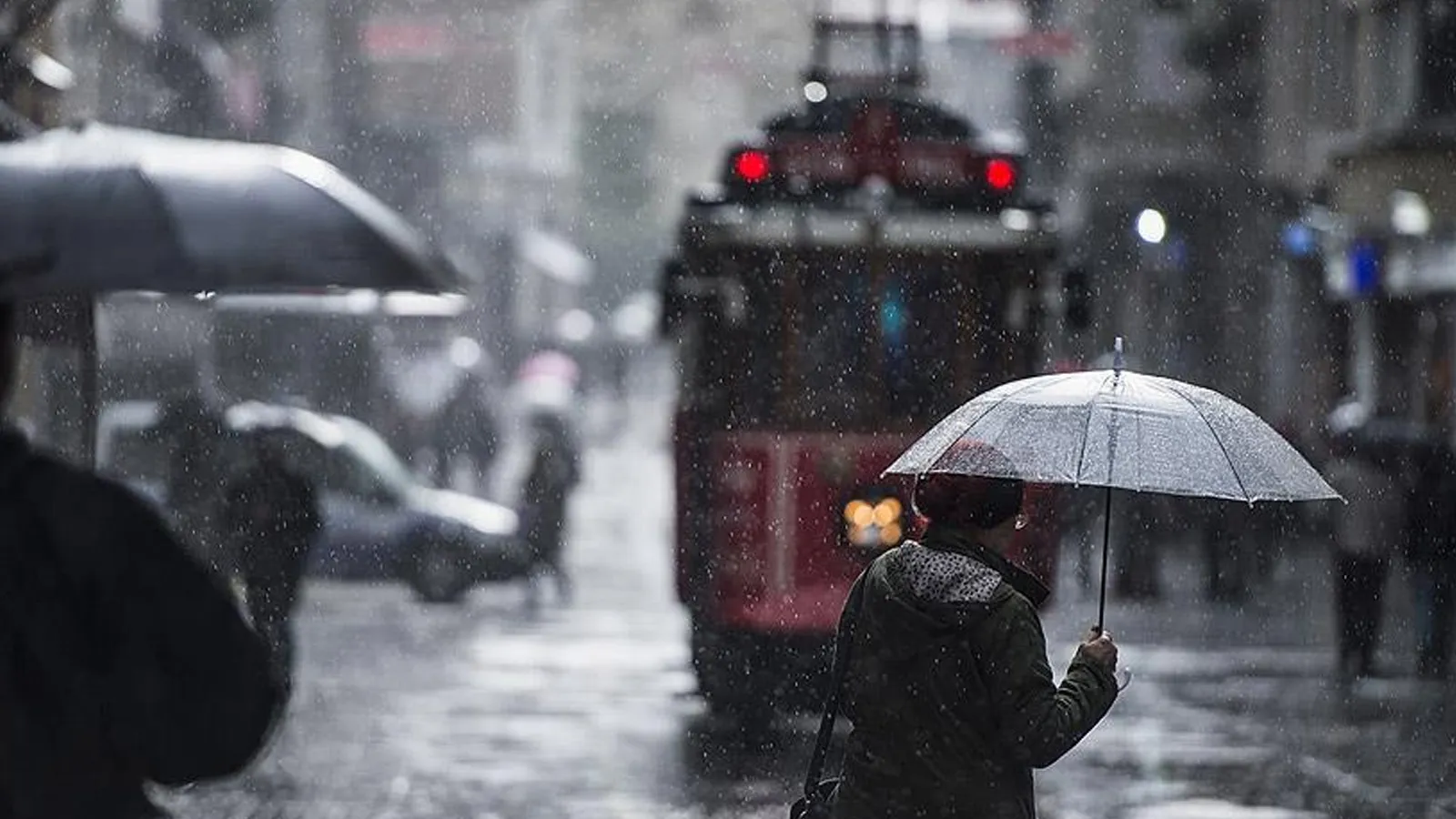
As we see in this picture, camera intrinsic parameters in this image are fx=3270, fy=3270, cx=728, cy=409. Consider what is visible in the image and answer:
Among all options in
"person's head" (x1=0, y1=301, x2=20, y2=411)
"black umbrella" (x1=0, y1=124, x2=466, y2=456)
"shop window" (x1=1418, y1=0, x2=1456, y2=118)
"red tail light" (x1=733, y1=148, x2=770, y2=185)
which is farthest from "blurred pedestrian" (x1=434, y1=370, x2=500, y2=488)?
"person's head" (x1=0, y1=301, x2=20, y2=411)

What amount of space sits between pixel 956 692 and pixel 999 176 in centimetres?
1055

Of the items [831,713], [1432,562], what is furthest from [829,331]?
[831,713]

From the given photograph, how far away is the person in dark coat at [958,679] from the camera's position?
6133 mm

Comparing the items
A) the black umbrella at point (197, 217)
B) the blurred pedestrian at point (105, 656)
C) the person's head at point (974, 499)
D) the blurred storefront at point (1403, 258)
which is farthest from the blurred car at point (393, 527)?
the blurred pedestrian at point (105, 656)

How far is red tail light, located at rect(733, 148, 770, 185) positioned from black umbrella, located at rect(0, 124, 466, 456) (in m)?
5.35

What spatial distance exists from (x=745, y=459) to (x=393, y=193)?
42.1 m

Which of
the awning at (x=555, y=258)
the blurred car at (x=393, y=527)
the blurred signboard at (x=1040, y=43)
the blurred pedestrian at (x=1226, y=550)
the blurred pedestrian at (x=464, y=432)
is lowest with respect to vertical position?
the awning at (x=555, y=258)

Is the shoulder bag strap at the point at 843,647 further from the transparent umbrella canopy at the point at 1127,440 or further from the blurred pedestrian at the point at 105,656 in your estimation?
the blurred pedestrian at the point at 105,656

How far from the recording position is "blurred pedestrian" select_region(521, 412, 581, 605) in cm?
2661

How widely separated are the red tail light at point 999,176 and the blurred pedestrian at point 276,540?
12.4 feet

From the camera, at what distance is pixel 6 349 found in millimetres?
4539

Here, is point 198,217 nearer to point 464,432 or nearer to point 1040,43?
point 464,432

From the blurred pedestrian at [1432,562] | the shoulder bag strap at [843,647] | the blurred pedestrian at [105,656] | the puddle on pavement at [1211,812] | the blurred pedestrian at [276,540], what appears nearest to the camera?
the blurred pedestrian at [105,656]

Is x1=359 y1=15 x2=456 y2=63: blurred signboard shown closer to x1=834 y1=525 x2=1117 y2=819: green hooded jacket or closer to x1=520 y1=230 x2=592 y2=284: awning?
x1=520 y1=230 x2=592 y2=284: awning
